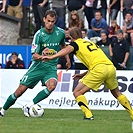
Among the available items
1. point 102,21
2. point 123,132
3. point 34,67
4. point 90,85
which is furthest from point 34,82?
Answer: point 102,21

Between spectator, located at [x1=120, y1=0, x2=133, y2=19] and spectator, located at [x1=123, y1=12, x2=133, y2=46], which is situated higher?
spectator, located at [x1=120, y1=0, x2=133, y2=19]

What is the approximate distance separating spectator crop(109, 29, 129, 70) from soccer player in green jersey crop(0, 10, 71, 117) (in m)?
6.51

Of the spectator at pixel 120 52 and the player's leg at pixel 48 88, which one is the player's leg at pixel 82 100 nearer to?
the player's leg at pixel 48 88

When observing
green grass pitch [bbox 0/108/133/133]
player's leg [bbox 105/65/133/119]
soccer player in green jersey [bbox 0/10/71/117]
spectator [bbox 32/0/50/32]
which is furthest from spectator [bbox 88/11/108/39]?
green grass pitch [bbox 0/108/133/133]

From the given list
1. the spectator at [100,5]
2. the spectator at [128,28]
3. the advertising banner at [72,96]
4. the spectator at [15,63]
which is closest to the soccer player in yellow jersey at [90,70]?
the advertising banner at [72,96]

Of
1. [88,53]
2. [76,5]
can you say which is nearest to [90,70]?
[88,53]

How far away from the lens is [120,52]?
21.4 meters

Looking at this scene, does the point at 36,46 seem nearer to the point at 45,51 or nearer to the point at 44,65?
the point at 45,51

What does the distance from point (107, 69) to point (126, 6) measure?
33.4ft

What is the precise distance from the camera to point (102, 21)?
23.0 meters

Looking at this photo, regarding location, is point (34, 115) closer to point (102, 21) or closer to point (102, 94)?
point (102, 94)

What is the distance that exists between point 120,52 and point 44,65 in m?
6.95

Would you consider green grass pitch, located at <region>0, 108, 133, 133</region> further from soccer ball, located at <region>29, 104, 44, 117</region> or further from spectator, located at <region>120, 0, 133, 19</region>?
spectator, located at <region>120, 0, 133, 19</region>

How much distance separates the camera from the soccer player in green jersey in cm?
1459
